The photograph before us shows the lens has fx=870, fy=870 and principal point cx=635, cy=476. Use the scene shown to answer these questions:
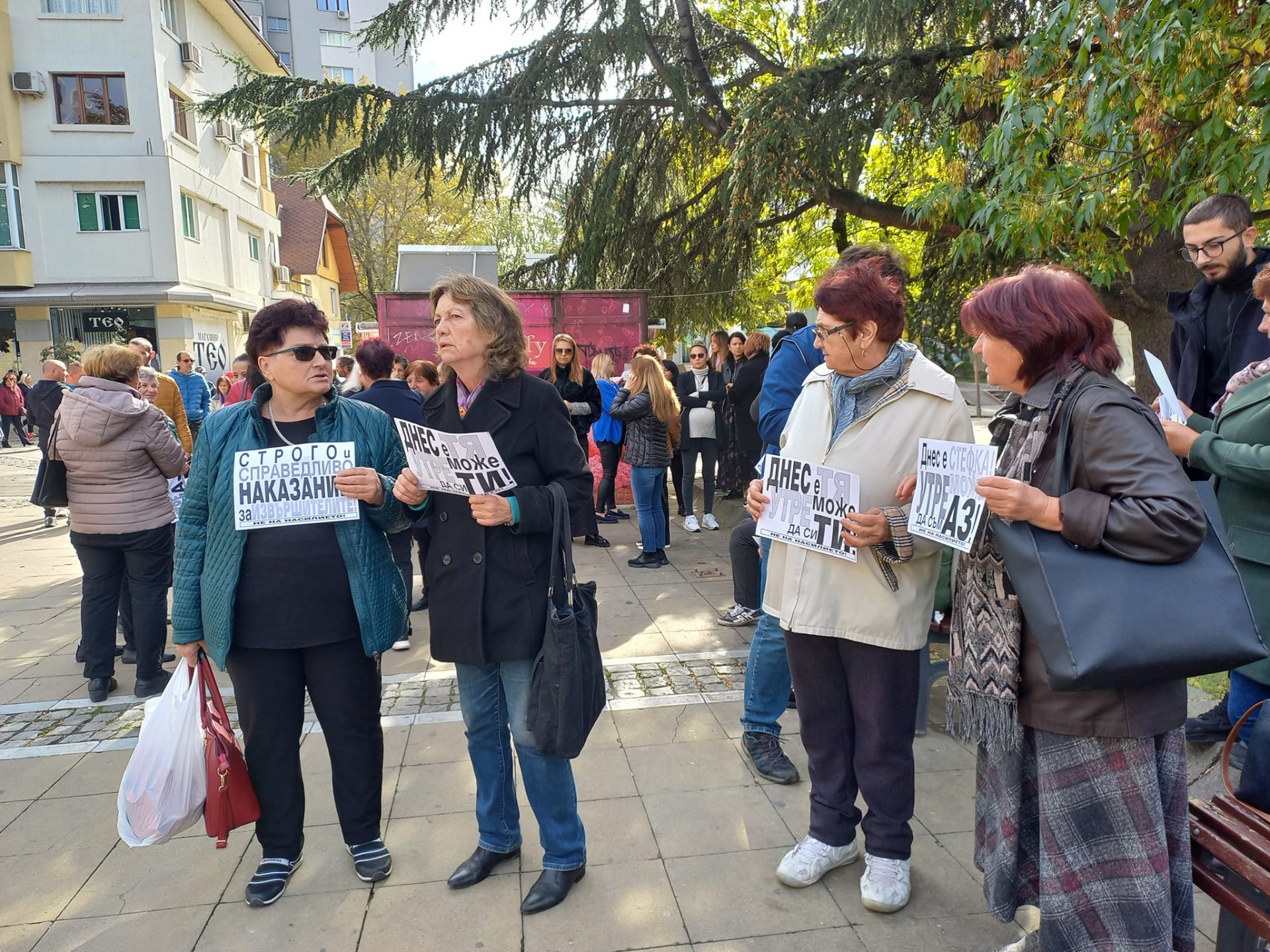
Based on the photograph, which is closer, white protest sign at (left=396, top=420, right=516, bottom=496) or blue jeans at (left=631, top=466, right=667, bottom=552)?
white protest sign at (left=396, top=420, right=516, bottom=496)

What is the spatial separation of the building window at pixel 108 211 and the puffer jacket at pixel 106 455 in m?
23.5

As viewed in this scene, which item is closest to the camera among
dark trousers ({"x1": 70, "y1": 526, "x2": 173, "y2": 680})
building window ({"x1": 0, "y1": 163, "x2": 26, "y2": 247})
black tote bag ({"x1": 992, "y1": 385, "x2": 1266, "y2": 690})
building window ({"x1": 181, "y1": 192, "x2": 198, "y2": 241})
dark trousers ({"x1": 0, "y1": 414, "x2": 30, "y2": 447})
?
black tote bag ({"x1": 992, "y1": 385, "x2": 1266, "y2": 690})

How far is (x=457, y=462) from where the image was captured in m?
2.65

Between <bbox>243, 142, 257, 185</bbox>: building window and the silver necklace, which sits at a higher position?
<bbox>243, 142, 257, 185</bbox>: building window

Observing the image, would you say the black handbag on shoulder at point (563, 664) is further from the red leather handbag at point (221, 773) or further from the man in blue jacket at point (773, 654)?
the red leather handbag at point (221, 773)

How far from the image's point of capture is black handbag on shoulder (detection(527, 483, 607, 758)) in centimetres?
268

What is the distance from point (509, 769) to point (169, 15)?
29.6 meters

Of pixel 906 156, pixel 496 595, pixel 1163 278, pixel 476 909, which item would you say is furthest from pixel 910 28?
pixel 476 909

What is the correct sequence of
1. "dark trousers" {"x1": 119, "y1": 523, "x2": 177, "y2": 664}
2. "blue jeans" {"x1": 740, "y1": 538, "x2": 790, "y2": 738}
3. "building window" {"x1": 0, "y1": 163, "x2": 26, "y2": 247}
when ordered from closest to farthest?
"blue jeans" {"x1": 740, "y1": 538, "x2": 790, "y2": 738} < "dark trousers" {"x1": 119, "y1": 523, "x2": 177, "y2": 664} < "building window" {"x1": 0, "y1": 163, "x2": 26, "y2": 247}

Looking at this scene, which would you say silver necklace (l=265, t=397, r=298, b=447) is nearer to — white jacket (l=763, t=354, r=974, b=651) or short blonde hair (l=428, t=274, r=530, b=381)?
short blonde hair (l=428, t=274, r=530, b=381)

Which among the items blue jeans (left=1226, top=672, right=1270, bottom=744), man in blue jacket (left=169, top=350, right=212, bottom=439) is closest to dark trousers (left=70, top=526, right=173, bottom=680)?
blue jeans (left=1226, top=672, right=1270, bottom=744)

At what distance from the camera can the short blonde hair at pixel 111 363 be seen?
5.04m

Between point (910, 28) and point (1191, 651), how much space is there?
Answer: 8.91 meters

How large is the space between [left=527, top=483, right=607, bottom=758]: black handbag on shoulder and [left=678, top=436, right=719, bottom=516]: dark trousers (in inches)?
268
